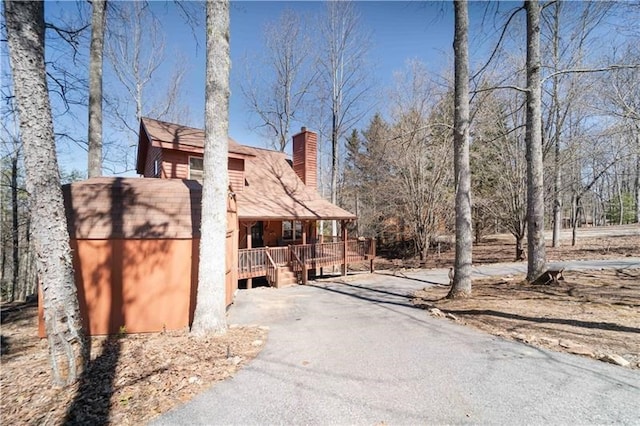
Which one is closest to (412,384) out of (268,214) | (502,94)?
(268,214)

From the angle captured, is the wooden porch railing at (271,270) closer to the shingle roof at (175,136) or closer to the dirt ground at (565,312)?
the shingle roof at (175,136)

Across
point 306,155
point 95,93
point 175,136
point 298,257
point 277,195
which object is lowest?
point 298,257

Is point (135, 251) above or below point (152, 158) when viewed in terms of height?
below

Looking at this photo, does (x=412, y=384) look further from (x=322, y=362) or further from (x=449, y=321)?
(x=449, y=321)

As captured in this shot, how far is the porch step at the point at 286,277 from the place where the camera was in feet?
37.1

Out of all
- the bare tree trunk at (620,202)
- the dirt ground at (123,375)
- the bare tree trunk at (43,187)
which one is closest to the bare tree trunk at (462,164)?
the dirt ground at (123,375)

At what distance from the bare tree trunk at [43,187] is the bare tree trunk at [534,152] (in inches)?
387

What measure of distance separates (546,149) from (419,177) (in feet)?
19.4

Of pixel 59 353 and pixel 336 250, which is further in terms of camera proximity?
pixel 336 250

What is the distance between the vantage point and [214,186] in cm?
536

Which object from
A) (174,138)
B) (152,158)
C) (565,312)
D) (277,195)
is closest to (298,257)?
(277,195)

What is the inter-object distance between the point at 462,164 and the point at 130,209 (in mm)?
7864

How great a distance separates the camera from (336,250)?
13.9 meters

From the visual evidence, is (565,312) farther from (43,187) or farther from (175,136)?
(175,136)
